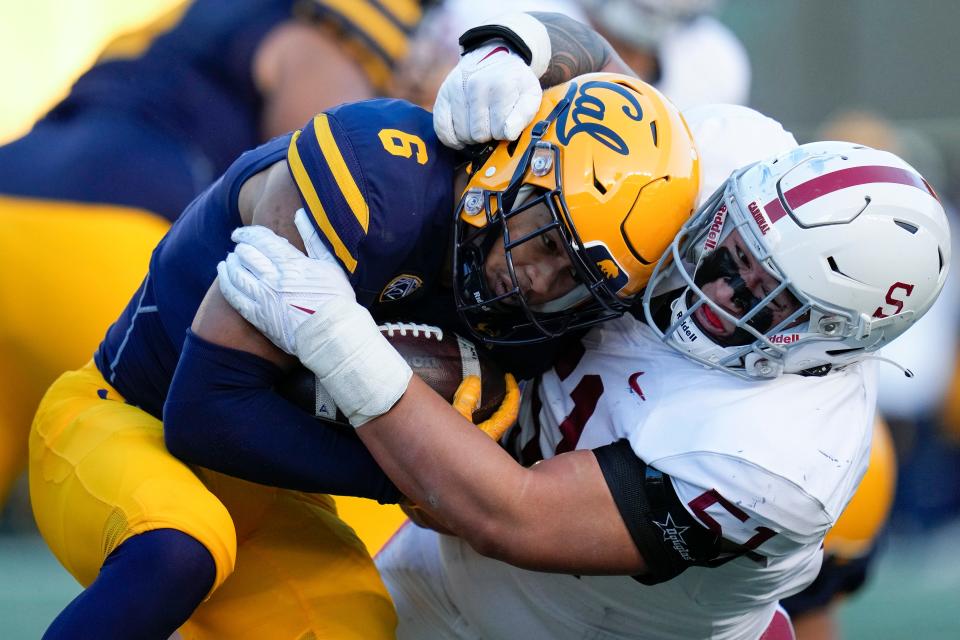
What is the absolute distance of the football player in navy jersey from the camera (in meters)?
2.06

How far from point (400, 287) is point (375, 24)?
5.86ft

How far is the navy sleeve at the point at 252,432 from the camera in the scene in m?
2.05

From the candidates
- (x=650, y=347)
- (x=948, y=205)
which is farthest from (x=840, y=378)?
(x=948, y=205)

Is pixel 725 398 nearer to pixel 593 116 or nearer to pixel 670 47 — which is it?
pixel 593 116


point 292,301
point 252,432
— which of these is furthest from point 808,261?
point 252,432

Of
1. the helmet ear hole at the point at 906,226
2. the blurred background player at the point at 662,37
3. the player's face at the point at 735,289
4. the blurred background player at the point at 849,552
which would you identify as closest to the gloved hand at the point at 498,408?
the player's face at the point at 735,289

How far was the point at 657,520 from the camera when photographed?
2.09 metres

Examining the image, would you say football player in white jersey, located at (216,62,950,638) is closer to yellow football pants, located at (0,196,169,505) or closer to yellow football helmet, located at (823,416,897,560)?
yellow football helmet, located at (823,416,897,560)

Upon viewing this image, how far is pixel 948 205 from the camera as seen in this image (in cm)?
771

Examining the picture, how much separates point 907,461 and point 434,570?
4977 mm

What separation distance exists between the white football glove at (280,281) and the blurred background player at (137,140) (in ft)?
4.59

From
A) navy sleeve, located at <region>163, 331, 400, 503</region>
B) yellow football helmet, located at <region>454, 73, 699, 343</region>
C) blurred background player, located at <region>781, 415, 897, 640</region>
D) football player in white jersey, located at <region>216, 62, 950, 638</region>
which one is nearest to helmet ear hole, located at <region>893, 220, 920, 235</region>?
football player in white jersey, located at <region>216, 62, 950, 638</region>

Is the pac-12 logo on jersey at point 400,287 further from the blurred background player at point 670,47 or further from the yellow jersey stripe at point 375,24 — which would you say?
the blurred background player at point 670,47

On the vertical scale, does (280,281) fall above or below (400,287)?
above
